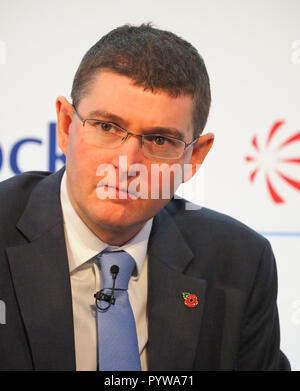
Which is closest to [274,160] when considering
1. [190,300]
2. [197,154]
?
[197,154]

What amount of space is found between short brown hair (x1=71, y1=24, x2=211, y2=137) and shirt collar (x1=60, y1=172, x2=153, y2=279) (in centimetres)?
36

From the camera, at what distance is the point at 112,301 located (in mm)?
1557

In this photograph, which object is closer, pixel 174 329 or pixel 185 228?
pixel 174 329

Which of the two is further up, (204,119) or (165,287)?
(204,119)

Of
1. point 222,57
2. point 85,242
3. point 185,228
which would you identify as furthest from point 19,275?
point 222,57

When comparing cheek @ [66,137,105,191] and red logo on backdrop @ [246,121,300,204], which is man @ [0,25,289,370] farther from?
red logo on backdrop @ [246,121,300,204]

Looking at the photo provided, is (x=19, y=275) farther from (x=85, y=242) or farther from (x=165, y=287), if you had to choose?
(x=165, y=287)

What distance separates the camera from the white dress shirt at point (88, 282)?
1.53 meters

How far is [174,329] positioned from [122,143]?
0.64 m

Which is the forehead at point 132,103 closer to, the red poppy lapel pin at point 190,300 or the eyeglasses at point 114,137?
the eyeglasses at point 114,137

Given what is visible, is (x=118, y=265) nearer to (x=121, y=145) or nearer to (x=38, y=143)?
(x=121, y=145)

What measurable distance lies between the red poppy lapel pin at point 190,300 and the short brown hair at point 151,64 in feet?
1.80

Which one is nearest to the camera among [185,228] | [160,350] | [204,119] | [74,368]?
[74,368]

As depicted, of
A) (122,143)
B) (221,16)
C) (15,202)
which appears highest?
(221,16)
